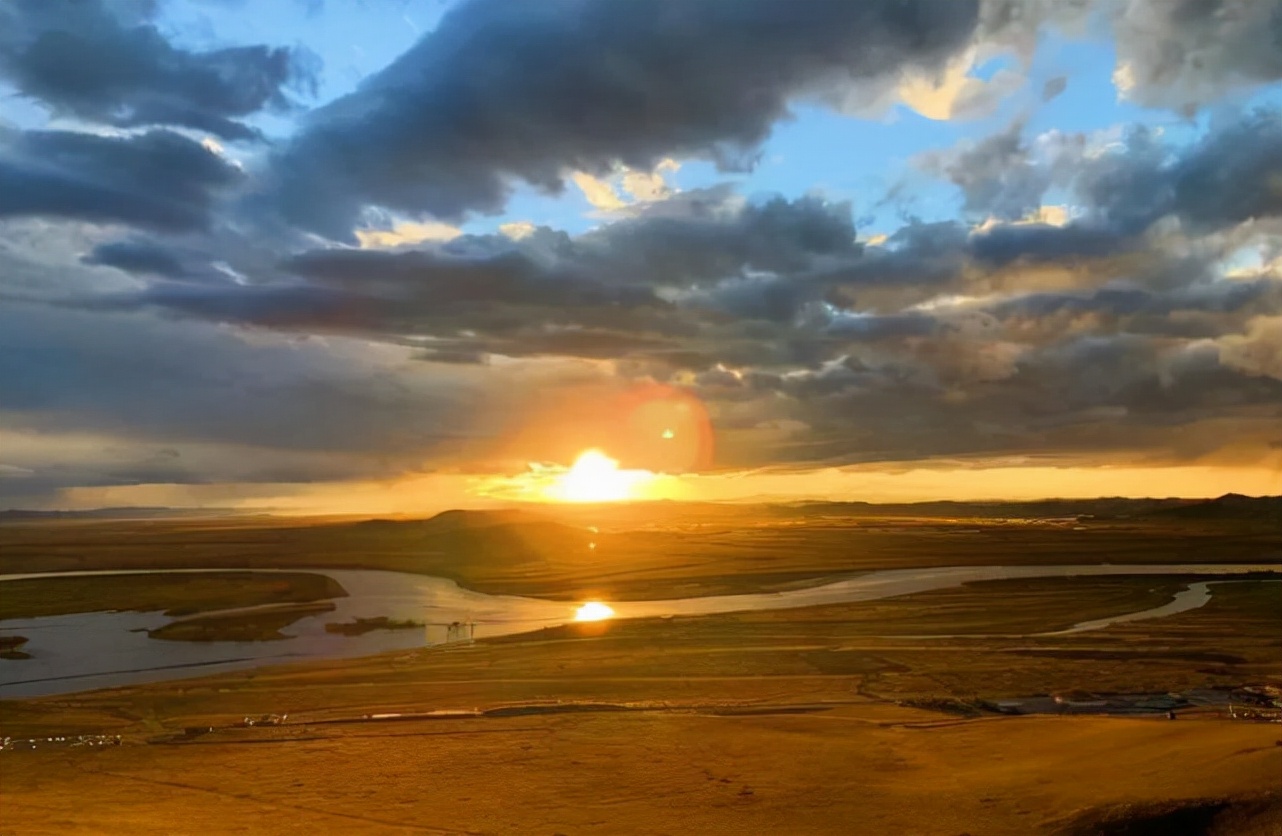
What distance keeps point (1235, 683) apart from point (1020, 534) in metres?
151

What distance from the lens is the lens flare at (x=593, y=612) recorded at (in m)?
65.7

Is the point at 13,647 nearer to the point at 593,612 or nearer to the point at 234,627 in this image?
the point at 234,627

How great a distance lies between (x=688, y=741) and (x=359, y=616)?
44548 mm

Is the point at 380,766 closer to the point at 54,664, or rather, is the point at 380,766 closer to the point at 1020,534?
the point at 54,664

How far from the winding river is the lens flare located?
80cm

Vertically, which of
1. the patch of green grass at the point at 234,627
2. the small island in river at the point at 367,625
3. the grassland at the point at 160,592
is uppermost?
the grassland at the point at 160,592

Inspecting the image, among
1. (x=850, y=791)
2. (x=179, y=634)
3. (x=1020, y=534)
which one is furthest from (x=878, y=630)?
(x=1020, y=534)

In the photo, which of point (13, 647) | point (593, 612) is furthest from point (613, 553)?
point (13, 647)

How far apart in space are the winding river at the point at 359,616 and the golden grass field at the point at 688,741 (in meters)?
5.06

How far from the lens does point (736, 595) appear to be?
267ft

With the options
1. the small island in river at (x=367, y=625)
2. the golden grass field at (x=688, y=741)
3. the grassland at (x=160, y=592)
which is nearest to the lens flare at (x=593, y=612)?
the golden grass field at (x=688, y=741)

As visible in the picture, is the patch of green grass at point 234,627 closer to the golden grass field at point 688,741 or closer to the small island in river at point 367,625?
the small island in river at point 367,625

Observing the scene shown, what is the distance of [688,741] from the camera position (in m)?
30.8

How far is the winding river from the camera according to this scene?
48.5 m
